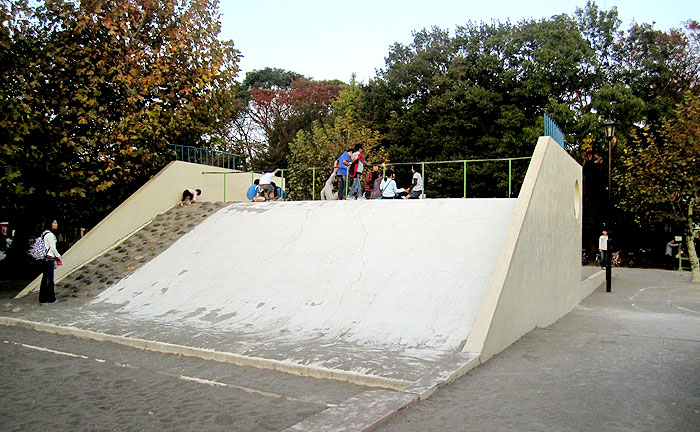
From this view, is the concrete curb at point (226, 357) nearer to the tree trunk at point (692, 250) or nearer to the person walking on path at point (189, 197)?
the person walking on path at point (189, 197)

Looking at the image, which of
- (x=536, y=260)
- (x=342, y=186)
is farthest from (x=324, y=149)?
(x=536, y=260)

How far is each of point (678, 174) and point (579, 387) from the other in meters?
18.5

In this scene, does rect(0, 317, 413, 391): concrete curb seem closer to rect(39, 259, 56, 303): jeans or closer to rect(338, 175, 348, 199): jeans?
rect(39, 259, 56, 303): jeans

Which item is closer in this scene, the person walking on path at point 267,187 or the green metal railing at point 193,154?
the person walking on path at point 267,187

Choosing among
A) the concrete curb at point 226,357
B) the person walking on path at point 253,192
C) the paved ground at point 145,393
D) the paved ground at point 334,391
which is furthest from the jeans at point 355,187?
the paved ground at point 145,393

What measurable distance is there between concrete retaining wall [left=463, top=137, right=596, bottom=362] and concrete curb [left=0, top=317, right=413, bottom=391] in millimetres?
1509

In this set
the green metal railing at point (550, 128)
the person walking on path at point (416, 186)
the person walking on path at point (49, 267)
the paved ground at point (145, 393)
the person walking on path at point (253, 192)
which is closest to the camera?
the paved ground at point (145, 393)

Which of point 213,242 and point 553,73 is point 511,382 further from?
point 553,73

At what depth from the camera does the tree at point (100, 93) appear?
494 inches

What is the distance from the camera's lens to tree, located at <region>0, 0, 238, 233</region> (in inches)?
494

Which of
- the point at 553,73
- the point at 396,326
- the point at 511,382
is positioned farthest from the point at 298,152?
the point at 511,382

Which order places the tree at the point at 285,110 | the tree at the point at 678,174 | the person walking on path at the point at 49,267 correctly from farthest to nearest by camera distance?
the tree at the point at 285,110, the tree at the point at 678,174, the person walking on path at the point at 49,267


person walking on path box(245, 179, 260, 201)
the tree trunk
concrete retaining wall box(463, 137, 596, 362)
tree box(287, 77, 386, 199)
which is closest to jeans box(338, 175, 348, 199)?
person walking on path box(245, 179, 260, 201)

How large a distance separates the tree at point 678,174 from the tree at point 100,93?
16455 millimetres
